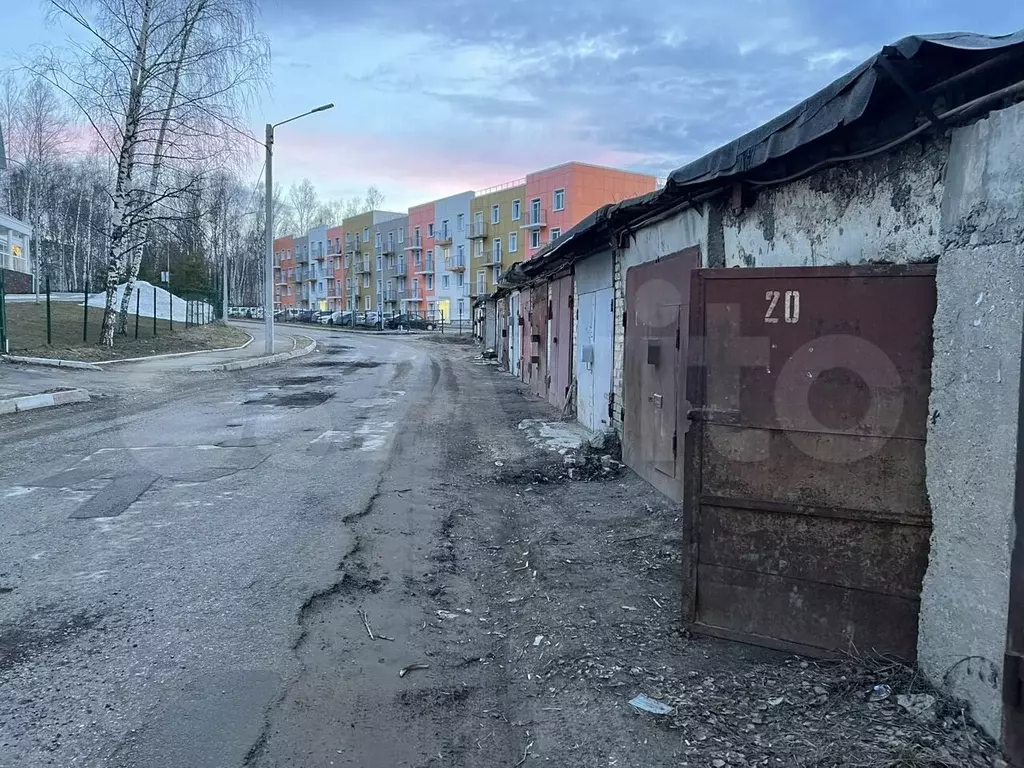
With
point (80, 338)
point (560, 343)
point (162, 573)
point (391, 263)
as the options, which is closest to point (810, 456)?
point (162, 573)

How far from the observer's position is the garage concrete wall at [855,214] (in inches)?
128

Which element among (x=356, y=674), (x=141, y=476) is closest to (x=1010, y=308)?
(x=356, y=674)

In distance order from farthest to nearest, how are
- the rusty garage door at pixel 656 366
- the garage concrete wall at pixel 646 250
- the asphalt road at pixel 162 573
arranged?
the rusty garage door at pixel 656 366 → the garage concrete wall at pixel 646 250 → the asphalt road at pixel 162 573

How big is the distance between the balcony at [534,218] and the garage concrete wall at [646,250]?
4805 cm

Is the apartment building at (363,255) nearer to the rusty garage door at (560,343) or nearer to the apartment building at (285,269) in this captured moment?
the apartment building at (285,269)

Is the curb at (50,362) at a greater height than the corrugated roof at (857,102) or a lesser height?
lesser

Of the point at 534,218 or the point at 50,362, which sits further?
the point at 534,218

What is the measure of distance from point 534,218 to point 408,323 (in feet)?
43.0

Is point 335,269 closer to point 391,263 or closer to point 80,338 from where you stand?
point 391,263

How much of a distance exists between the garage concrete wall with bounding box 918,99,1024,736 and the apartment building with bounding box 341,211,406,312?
261 ft

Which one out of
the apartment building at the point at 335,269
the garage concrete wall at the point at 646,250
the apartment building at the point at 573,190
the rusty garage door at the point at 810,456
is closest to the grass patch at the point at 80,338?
the garage concrete wall at the point at 646,250

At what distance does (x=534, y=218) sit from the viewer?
56.6 metres

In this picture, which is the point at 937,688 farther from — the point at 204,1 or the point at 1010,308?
the point at 204,1

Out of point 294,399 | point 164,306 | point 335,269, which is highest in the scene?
point 335,269
